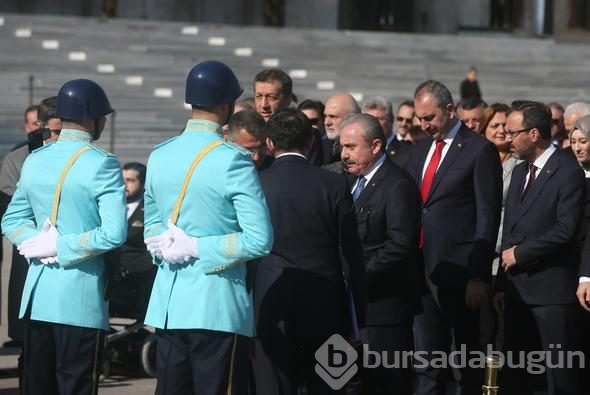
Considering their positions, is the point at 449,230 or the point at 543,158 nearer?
the point at 543,158

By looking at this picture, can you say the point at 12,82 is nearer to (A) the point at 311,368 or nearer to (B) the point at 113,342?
(B) the point at 113,342

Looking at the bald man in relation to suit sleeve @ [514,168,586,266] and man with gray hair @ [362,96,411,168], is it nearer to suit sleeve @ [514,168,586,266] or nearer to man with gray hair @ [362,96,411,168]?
man with gray hair @ [362,96,411,168]

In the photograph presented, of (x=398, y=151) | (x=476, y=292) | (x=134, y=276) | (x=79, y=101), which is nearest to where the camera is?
(x=79, y=101)

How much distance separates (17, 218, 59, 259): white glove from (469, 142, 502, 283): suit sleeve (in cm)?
280

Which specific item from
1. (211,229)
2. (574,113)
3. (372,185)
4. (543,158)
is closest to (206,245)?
(211,229)

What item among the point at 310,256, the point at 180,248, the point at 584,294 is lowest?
the point at 584,294

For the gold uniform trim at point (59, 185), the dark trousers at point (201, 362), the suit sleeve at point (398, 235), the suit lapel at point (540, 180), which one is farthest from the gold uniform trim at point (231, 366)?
the suit lapel at point (540, 180)

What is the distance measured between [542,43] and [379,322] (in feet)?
79.3

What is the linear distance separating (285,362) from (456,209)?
1979 mm

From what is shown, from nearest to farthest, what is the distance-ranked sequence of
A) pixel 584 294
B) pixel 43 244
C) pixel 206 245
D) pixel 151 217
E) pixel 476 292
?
pixel 206 245
pixel 151 217
pixel 43 244
pixel 584 294
pixel 476 292

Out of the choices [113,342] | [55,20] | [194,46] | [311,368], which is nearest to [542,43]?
[194,46]

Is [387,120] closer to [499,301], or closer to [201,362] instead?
[499,301]

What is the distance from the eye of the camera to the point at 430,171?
880cm

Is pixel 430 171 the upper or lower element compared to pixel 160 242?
upper
